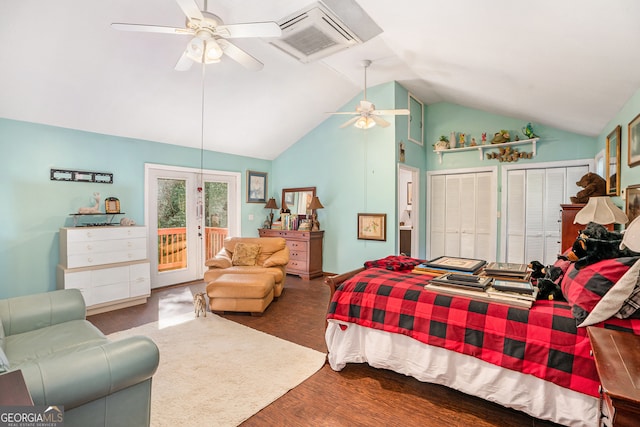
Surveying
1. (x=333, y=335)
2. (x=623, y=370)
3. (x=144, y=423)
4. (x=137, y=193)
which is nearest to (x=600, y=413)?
(x=623, y=370)

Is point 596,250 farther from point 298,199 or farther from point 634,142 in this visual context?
point 298,199

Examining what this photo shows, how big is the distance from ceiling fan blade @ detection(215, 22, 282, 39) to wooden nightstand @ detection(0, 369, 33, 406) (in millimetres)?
2072

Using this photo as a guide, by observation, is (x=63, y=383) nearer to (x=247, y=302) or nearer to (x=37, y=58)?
(x=247, y=302)

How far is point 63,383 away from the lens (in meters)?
1.20

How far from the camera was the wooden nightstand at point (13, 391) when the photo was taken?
2.72 ft

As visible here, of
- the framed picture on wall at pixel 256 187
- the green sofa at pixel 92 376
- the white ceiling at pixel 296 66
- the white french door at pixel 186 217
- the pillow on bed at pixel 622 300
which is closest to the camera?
the green sofa at pixel 92 376

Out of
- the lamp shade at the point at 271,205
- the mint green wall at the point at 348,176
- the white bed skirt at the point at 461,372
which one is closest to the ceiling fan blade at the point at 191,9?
the white bed skirt at the point at 461,372

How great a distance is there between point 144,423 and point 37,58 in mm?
3451

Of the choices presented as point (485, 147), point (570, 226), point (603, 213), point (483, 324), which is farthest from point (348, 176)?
point (483, 324)

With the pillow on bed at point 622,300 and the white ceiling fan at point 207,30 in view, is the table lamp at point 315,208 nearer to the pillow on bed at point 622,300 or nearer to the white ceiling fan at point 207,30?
the white ceiling fan at point 207,30

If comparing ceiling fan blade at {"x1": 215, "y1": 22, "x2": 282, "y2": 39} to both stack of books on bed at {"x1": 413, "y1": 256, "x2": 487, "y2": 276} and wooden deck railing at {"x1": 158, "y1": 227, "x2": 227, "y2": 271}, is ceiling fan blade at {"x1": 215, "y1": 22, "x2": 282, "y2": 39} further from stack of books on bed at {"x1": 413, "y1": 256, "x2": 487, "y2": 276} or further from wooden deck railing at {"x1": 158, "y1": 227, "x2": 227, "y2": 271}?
wooden deck railing at {"x1": 158, "y1": 227, "x2": 227, "y2": 271}

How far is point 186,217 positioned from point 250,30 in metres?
3.89

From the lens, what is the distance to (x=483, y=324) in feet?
5.93

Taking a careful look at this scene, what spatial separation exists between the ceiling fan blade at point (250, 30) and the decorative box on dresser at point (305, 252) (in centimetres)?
368
